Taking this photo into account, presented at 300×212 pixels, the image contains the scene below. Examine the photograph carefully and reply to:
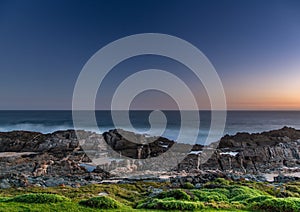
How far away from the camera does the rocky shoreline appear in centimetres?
2488

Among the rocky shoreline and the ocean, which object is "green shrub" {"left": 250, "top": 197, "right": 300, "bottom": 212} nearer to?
the rocky shoreline

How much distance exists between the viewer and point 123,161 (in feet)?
109

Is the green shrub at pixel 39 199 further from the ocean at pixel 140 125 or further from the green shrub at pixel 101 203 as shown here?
the ocean at pixel 140 125

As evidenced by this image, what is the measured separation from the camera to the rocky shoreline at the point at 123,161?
24884 mm

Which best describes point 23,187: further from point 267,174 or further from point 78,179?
point 267,174

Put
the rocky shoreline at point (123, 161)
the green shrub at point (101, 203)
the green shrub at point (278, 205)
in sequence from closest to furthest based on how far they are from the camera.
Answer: the green shrub at point (101, 203) → the green shrub at point (278, 205) → the rocky shoreline at point (123, 161)

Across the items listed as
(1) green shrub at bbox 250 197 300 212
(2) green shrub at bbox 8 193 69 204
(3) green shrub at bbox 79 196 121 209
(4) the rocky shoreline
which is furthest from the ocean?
(2) green shrub at bbox 8 193 69 204

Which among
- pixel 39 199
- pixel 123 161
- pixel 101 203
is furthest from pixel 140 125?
pixel 101 203

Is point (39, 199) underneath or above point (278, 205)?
above

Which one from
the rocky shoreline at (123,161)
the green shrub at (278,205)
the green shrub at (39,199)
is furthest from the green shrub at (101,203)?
the rocky shoreline at (123,161)

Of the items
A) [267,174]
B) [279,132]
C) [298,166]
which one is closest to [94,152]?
[267,174]

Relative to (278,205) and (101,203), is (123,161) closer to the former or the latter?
(101,203)

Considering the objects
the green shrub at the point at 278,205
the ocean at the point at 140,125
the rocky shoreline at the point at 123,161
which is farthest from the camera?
the ocean at the point at 140,125

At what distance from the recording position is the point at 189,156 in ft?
119
